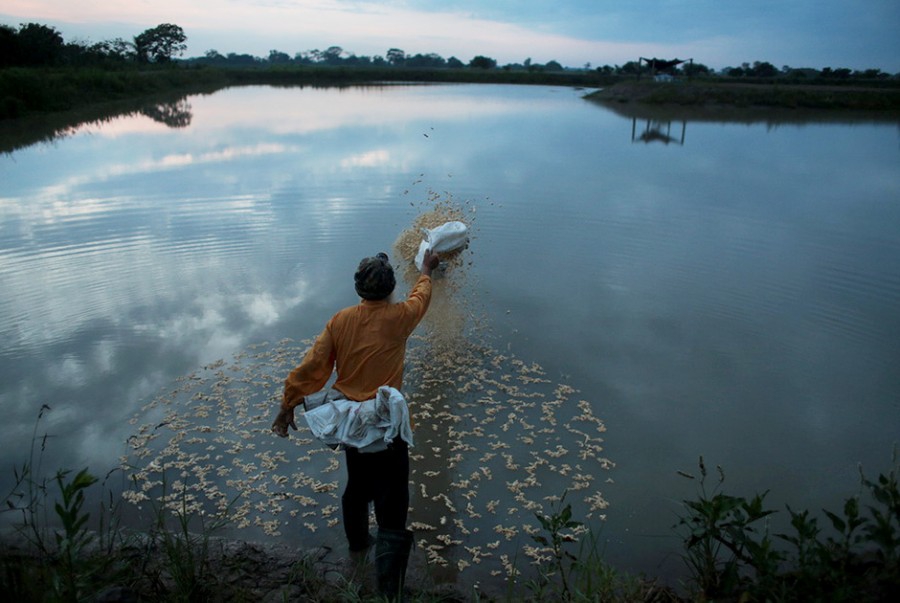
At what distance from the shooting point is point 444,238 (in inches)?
187

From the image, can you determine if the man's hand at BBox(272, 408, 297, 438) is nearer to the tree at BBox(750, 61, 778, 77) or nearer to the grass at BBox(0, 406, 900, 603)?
the grass at BBox(0, 406, 900, 603)

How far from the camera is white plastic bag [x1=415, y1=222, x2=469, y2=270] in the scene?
468 centimetres

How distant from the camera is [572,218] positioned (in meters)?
9.49

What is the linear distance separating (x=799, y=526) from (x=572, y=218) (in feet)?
25.0

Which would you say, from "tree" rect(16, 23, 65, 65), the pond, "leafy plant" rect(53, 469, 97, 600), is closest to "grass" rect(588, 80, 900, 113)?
the pond

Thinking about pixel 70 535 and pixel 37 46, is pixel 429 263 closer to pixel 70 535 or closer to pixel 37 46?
pixel 70 535

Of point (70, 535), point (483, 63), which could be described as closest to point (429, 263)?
point (70, 535)

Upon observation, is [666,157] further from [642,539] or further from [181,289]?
[642,539]

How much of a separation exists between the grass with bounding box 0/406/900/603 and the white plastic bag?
7.03 feet

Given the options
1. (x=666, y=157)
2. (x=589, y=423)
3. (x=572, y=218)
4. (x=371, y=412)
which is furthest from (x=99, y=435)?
(x=666, y=157)

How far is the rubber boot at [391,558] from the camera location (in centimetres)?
288

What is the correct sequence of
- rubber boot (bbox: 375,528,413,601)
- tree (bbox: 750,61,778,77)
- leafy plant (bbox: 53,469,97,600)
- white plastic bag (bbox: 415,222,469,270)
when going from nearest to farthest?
leafy plant (bbox: 53,469,97,600)
rubber boot (bbox: 375,528,413,601)
white plastic bag (bbox: 415,222,469,270)
tree (bbox: 750,61,778,77)

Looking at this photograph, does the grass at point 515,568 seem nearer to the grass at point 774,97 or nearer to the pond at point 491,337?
the pond at point 491,337

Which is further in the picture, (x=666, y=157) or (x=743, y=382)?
(x=666, y=157)
